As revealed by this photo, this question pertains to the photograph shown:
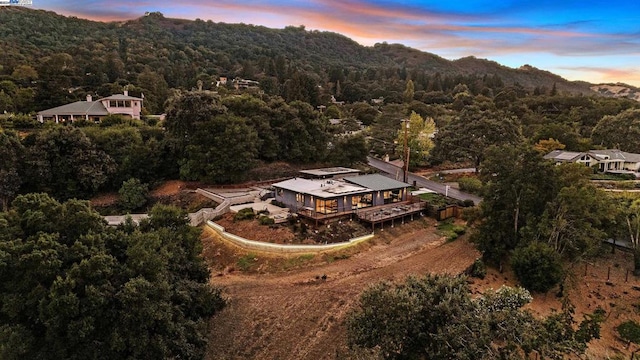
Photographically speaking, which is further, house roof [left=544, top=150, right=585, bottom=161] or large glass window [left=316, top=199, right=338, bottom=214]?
house roof [left=544, top=150, right=585, bottom=161]

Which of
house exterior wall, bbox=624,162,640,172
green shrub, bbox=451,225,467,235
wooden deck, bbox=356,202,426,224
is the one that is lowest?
green shrub, bbox=451,225,467,235

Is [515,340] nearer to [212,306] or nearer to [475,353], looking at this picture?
[475,353]

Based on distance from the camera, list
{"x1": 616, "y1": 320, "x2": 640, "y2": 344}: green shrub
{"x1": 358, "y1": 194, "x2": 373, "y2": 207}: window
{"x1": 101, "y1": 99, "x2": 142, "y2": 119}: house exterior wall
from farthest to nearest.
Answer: {"x1": 101, "y1": 99, "x2": 142, "y2": 119}: house exterior wall
{"x1": 358, "y1": 194, "x2": 373, "y2": 207}: window
{"x1": 616, "y1": 320, "x2": 640, "y2": 344}: green shrub

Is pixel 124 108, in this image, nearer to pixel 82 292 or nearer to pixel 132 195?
pixel 132 195

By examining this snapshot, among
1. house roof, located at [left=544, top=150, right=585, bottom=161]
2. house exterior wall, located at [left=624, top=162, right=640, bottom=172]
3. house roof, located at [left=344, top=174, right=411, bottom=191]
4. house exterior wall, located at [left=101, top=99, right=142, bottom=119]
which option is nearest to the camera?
house roof, located at [left=344, top=174, right=411, bottom=191]

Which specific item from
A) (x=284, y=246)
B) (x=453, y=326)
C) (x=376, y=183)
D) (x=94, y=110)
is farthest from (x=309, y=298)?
(x=94, y=110)

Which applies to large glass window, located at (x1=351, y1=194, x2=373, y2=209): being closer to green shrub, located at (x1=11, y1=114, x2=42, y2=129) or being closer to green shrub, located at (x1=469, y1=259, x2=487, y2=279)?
green shrub, located at (x1=469, y1=259, x2=487, y2=279)

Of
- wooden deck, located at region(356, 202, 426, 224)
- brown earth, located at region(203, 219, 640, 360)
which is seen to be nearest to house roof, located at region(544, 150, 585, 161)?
brown earth, located at region(203, 219, 640, 360)
